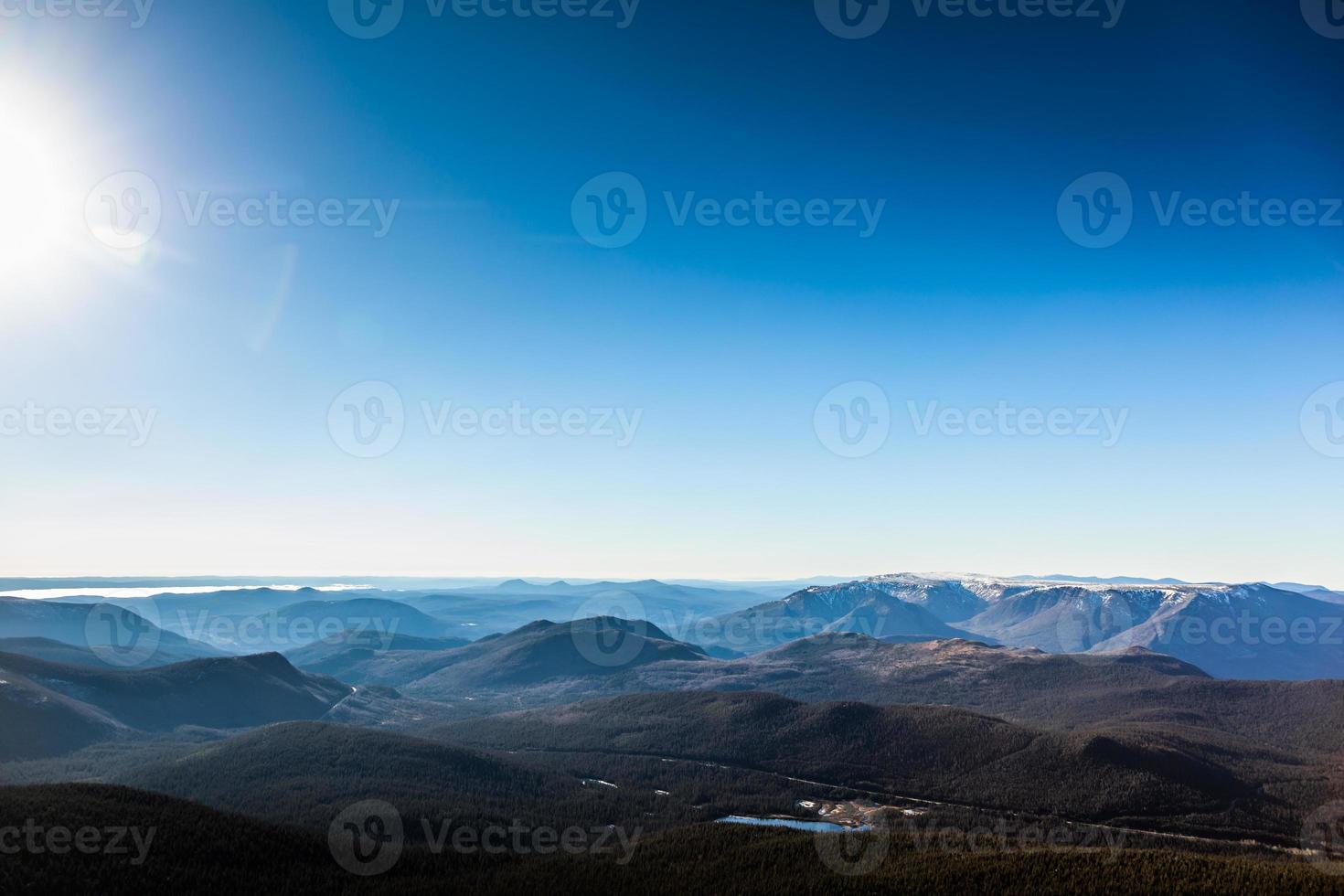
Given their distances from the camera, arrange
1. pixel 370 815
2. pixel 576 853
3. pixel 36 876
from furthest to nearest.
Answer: pixel 370 815
pixel 576 853
pixel 36 876

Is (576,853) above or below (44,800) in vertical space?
below

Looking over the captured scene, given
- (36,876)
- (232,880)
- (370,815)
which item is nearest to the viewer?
(36,876)

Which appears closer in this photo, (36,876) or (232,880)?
(36,876)

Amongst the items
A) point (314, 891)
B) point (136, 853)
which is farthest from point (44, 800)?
point (314, 891)

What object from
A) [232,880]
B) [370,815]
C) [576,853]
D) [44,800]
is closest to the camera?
[232,880]

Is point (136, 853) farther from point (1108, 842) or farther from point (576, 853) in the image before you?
point (1108, 842)

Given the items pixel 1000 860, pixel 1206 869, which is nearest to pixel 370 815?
pixel 1000 860

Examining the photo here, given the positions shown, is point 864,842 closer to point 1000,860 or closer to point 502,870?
point 1000,860

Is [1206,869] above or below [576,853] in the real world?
above

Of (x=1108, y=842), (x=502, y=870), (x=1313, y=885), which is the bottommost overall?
(x=1108, y=842)
